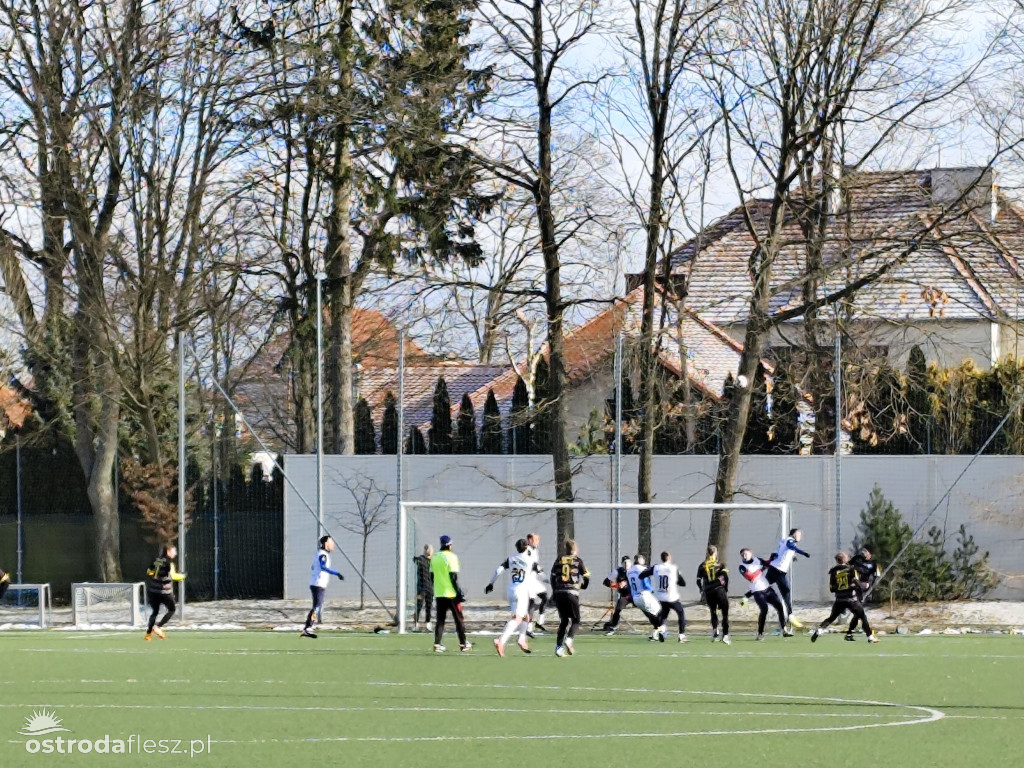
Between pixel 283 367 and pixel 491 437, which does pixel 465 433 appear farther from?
pixel 283 367

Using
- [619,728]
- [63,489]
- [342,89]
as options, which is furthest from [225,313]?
[619,728]

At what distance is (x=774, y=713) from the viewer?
14.4m

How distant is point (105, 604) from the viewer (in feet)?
93.4

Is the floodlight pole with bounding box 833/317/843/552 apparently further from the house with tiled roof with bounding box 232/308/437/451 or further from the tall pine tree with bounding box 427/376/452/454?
the house with tiled roof with bounding box 232/308/437/451

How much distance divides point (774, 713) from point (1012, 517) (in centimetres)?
1595

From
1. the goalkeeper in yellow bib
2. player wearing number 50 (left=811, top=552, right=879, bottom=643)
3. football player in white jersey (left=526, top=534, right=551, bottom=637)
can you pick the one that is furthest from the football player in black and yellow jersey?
the goalkeeper in yellow bib

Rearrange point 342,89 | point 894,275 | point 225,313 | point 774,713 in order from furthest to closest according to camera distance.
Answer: point 225,313 < point 342,89 < point 894,275 < point 774,713

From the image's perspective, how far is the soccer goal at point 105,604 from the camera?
2778 cm

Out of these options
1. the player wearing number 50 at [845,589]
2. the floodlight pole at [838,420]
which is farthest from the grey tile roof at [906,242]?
the player wearing number 50 at [845,589]

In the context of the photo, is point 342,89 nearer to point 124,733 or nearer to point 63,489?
point 63,489

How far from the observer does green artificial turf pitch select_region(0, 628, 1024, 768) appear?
11789 mm

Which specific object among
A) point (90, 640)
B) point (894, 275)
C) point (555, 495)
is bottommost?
point (90, 640)

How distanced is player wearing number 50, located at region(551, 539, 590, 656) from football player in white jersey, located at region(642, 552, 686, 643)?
3.60 meters

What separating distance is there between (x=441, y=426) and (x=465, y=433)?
66cm
